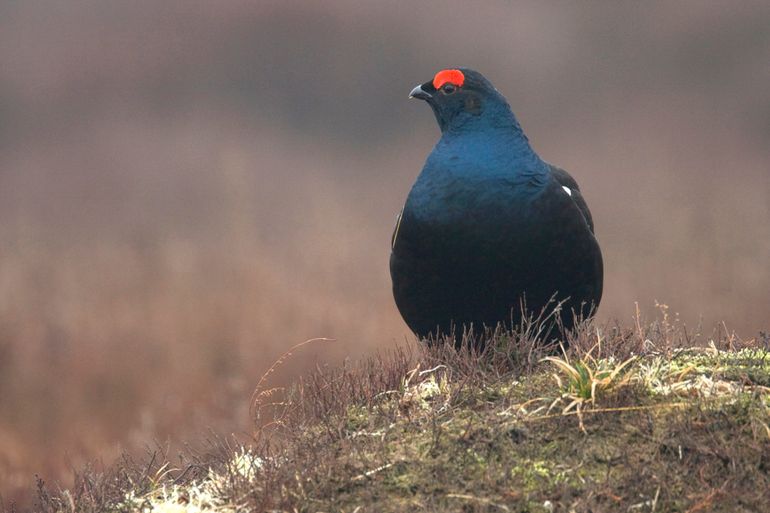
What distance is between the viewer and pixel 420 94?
6707mm

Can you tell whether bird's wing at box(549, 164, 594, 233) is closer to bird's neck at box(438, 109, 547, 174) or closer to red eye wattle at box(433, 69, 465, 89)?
bird's neck at box(438, 109, 547, 174)

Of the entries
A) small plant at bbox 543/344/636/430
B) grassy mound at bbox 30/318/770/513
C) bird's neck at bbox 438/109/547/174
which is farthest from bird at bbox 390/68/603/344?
small plant at bbox 543/344/636/430

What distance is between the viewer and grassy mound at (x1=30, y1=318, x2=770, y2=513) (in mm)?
3957

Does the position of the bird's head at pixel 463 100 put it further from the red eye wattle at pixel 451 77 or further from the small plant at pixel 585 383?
the small plant at pixel 585 383

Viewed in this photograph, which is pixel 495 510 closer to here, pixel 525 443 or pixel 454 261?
pixel 525 443

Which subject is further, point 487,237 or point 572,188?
point 572,188

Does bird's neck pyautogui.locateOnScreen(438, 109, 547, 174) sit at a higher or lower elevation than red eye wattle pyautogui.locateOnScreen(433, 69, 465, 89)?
lower

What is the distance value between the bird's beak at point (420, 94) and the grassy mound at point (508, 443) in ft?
A: 6.87

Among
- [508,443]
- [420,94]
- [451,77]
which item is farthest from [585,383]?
[420,94]

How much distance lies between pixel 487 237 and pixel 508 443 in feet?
5.92

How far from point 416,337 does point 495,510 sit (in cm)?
264

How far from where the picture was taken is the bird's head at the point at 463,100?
6312 mm

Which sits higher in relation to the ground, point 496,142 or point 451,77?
point 451,77

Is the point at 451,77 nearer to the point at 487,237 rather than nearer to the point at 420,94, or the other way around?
the point at 420,94
